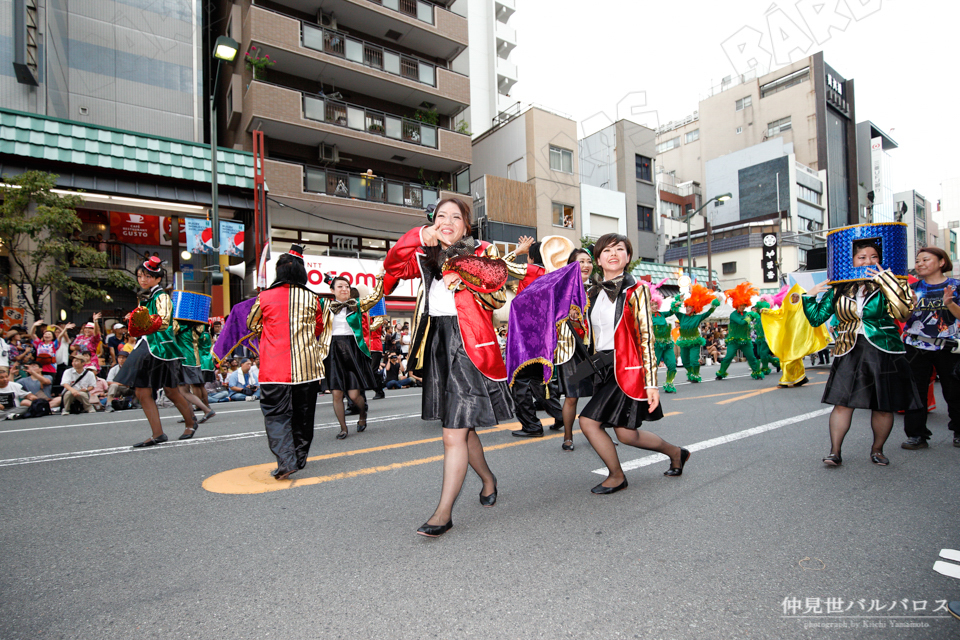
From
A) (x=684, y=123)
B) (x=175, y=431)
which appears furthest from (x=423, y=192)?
(x=684, y=123)

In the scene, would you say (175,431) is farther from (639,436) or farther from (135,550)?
(639,436)

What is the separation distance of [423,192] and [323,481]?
18.4 m

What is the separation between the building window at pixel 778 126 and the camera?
5000 cm

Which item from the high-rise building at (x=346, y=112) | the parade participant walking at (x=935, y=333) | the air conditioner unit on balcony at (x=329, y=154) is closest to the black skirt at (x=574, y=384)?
the parade participant walking at (x=935, y=333)

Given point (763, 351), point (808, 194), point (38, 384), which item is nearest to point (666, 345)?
point (763, 351)

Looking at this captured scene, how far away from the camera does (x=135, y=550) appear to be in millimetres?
2756

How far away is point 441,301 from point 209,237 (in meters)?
14.0

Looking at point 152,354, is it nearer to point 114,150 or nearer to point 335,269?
point 114,150

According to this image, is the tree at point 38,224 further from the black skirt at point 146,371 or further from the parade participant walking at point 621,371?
the parade participant walking at point 621,371

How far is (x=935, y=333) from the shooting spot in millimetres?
5113

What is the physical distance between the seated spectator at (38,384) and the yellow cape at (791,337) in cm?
1243

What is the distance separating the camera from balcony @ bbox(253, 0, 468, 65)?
20.0 meters

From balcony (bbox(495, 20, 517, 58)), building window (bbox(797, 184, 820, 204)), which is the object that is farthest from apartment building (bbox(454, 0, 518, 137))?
building window (bbox(797, 184, 820, 204))

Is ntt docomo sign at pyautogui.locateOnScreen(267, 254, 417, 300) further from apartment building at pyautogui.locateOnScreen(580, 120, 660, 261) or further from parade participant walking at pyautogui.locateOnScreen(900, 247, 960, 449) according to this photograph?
apartment building at pyautogui.locateOnScreen(580, 120, 660, 261)
